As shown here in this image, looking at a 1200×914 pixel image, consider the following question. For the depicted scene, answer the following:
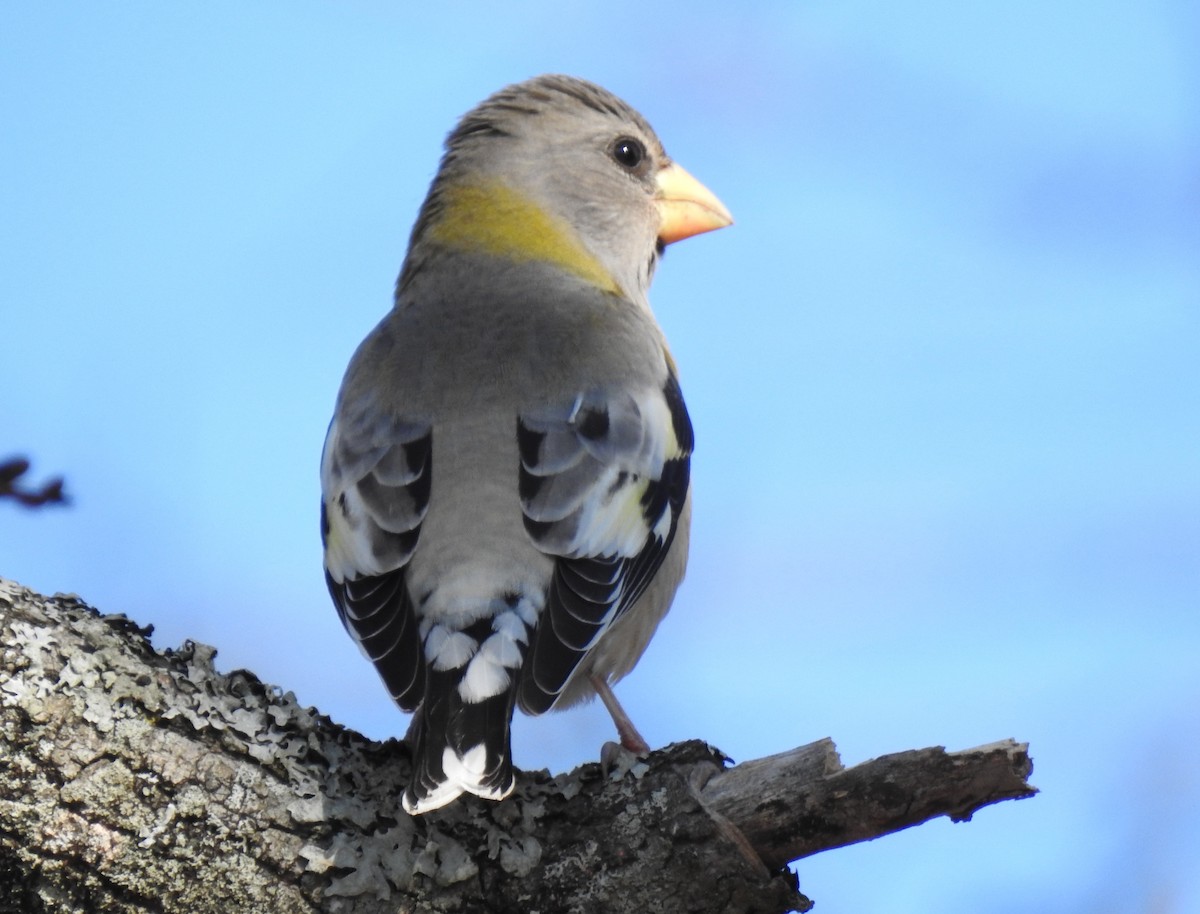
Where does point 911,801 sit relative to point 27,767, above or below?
below

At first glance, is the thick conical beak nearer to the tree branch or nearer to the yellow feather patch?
the yellow feather patch

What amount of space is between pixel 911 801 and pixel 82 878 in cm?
160

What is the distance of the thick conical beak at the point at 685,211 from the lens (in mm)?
5430

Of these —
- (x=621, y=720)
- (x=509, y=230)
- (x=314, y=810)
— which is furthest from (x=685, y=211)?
(x=314, y=810)

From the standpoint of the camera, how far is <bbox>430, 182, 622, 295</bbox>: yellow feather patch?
15.8ft

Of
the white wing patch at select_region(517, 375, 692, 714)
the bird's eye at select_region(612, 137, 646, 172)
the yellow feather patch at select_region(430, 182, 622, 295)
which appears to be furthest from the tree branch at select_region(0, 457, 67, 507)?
the bird's eye at select_region(612, 137, 646, 172)

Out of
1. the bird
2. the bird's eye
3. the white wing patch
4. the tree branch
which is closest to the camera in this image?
the tree branch

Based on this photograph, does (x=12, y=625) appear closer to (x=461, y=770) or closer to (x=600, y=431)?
(x=461, y=770)

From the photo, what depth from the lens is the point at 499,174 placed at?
5113 mm

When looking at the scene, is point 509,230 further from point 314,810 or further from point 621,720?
point 314,810

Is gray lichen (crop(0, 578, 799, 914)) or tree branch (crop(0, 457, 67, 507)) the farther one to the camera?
gray lichen (crop(0, 578, 799, 914))

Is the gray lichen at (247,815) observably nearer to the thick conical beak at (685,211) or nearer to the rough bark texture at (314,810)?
the rough bark texture at (314,810)

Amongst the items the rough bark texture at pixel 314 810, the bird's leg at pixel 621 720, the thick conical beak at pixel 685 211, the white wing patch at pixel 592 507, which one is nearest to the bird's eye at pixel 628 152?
the thick conical beak at pixel 685 211

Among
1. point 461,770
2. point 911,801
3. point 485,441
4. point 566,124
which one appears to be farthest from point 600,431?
point 566,124
